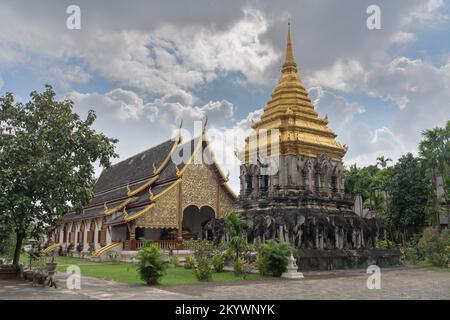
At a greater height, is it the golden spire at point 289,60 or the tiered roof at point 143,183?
the golden spire at point 289,60

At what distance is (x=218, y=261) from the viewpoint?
1853cm

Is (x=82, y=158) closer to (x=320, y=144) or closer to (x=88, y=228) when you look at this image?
(x=320, y=144)

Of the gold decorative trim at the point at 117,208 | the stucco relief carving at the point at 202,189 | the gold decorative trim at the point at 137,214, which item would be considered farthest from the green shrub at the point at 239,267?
the gold decorative trim at the point at 117,208

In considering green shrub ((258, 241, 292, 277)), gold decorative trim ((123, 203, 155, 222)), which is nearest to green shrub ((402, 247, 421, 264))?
green shrub ((258, 241, 292, 277))

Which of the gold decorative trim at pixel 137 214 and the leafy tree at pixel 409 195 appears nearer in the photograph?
the gold decorative trim at pixel 137 214

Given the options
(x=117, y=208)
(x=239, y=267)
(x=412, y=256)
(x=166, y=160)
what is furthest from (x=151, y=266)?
(x=166, y=160)

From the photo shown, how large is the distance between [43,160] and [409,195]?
25377mm

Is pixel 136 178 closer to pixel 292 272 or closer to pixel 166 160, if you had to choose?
pixel 166 160

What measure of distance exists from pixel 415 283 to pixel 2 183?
42.9 ft

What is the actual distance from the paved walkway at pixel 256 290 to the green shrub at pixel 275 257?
1.00 m

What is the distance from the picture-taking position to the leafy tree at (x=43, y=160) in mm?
13969

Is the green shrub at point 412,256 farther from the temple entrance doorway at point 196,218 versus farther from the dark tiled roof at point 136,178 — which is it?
the dark tiled roof at point 136,178

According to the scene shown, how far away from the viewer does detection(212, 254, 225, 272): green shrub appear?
18527 mm

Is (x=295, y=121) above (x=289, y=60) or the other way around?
the other way around
